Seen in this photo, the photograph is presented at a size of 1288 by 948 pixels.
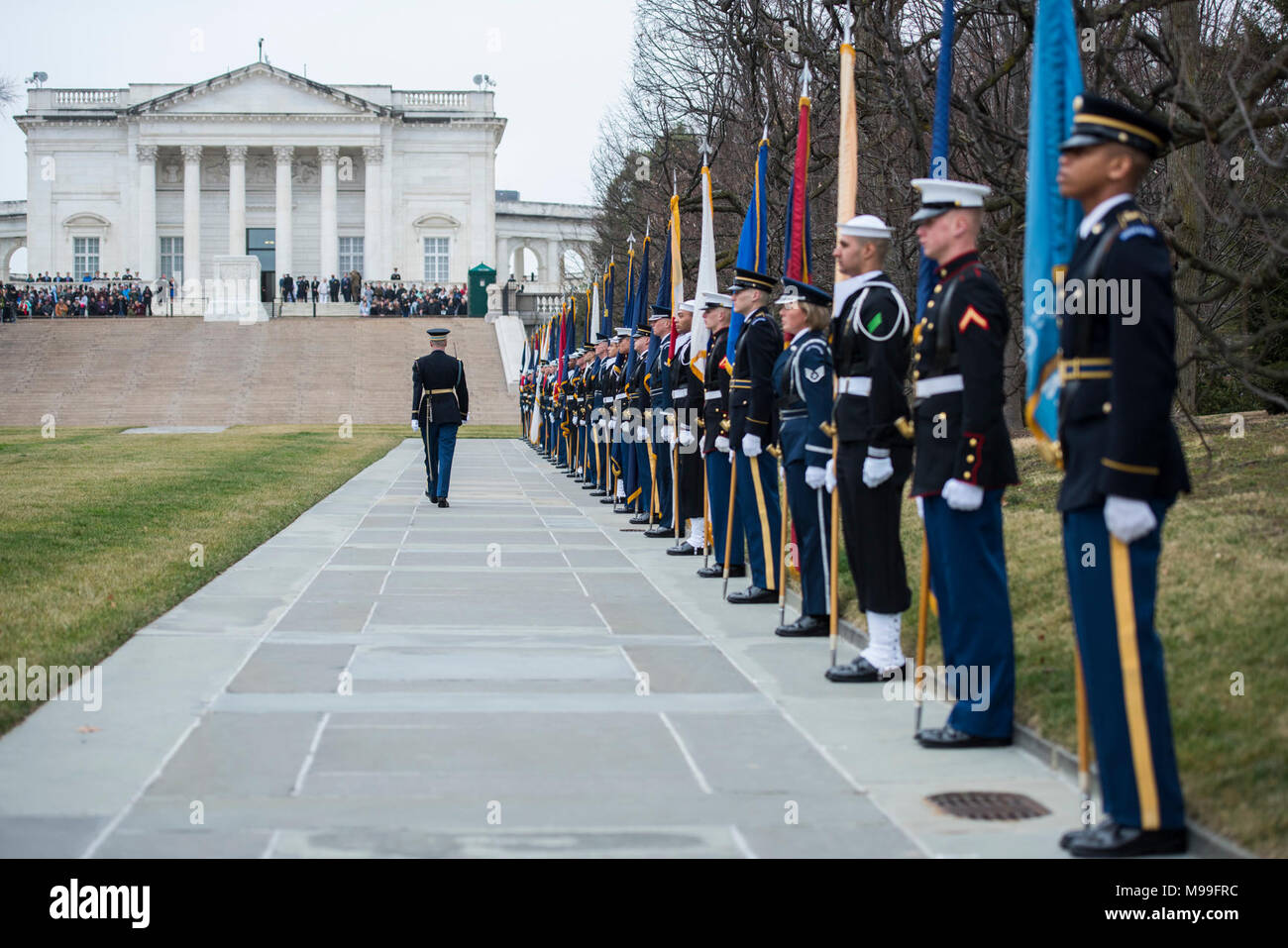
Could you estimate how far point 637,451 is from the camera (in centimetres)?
1700

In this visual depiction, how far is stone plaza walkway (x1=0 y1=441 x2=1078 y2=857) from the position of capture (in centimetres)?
503

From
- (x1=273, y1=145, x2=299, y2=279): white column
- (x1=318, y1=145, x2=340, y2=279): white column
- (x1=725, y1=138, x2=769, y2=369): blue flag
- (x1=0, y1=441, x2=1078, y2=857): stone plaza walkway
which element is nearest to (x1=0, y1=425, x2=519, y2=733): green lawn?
(x1=0, y1=441, x2=1078, y2=857): stone plaza walkway

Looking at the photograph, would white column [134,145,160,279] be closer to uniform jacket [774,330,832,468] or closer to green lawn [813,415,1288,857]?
green lawn [813,415,1288,857]

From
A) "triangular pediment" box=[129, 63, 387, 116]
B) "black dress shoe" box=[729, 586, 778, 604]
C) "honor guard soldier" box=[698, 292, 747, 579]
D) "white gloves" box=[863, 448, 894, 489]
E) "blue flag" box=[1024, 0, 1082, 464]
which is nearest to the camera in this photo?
"blue flag" box=[1024, 0, 1082, 464]

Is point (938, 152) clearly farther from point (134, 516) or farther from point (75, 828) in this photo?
point (134, 516)

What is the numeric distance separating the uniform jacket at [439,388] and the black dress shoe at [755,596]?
8.98 m

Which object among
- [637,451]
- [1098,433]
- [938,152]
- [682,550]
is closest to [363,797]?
[1098,433]

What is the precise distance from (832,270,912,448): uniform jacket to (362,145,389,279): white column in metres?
77.9

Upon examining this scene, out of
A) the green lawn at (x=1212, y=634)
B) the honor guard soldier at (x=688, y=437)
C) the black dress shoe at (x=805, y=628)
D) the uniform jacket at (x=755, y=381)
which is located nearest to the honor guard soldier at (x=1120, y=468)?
the green lawn at (x=1212, y=634)

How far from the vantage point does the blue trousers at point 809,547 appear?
905cm

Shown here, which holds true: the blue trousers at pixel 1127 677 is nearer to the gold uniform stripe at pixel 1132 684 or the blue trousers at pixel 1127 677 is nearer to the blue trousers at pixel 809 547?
the gold uniform stripe at pixel 1132 684

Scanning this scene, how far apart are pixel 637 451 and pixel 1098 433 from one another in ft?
39.9

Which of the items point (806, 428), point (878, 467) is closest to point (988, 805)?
point (878, 467)

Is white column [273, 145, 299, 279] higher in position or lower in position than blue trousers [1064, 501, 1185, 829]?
higher
